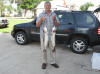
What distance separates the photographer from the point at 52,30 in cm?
394

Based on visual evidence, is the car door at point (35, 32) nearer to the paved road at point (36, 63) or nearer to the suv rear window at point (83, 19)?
the paved road at point (36, 63)

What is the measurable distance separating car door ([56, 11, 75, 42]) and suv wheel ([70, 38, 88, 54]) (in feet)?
1.25

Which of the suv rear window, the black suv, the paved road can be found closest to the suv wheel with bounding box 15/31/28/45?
the paved road

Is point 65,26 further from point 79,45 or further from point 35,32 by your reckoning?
point 35,32

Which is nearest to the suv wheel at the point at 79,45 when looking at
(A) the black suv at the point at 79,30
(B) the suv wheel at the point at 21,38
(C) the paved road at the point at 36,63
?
(A) the black suv at the point at 79,30

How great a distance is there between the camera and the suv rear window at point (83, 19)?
5.42m

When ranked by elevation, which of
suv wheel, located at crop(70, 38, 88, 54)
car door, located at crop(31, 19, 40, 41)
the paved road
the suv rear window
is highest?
the suv rear window

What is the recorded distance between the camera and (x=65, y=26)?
5.73 metres

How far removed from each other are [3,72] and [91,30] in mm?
3543

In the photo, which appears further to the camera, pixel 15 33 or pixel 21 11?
pixel 21 11

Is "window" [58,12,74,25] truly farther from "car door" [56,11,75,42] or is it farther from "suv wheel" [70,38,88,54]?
"suv wheel" [70,38,88,54]

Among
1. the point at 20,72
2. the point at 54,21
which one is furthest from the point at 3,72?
the point at 54,21

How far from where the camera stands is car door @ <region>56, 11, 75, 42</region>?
5.66m

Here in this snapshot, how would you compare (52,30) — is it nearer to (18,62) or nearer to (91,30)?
(18,62)
